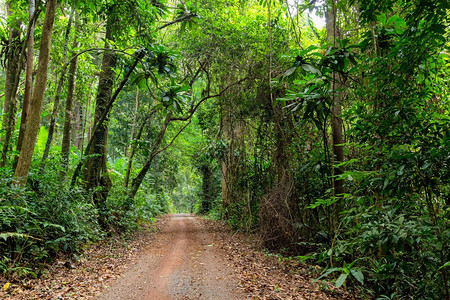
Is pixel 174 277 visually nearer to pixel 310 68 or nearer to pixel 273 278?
pixel 273 278

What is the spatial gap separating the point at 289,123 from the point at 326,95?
3.98 meters

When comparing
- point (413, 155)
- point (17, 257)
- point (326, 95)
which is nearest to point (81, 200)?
point (17, 257)

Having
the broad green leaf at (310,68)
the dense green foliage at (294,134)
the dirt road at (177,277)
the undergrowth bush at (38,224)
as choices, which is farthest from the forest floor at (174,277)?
the broad green leaf at (310,68)

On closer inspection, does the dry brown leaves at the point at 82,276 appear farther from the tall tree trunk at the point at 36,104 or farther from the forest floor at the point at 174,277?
the tall tree trunk at the point at 36,104

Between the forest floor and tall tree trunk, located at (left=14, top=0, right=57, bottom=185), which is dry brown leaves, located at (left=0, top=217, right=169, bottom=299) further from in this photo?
tall tree trunk, located at (left=14, top=0, right=57, bottom=185)

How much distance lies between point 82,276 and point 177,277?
1862mm

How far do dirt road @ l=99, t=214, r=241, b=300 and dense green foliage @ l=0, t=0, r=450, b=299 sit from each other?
1629mm

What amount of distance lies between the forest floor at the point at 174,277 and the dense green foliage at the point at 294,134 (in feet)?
1.77

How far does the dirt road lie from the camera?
190 inches

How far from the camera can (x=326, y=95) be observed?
4.36m

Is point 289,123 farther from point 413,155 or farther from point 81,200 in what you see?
point 81,200

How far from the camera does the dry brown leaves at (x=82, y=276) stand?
14.8 ft

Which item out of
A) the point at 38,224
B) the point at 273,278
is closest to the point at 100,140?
the point at 38,224

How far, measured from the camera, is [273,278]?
18.7ft
